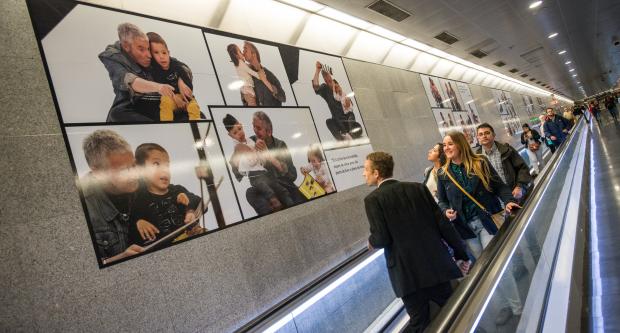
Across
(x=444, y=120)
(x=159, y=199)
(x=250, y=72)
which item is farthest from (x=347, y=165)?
(x=444, y=120)

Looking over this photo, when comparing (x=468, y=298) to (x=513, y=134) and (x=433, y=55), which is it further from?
(x=513, y=134)

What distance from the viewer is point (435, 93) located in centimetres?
1012

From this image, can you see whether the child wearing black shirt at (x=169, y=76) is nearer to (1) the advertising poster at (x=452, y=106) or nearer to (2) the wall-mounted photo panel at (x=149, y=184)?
(2) the wall-mounted photo panel at (x=149, y=184)

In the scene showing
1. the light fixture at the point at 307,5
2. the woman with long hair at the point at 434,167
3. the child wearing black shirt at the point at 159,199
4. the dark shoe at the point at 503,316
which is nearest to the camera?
the dark shoe at the point at 503,316

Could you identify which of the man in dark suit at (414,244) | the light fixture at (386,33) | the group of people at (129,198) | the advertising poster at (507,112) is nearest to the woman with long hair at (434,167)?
the man in dark suit at (414,244)

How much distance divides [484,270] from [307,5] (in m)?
5.28

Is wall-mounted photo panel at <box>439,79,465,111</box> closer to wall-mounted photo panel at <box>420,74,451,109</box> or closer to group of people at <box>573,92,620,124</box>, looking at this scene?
wall-mounted photo panel at <box>420,74,451,109</box>

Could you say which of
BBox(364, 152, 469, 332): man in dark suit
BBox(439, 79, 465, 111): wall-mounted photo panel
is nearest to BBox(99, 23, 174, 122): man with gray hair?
BBox(364, 152, 469, 332): man in dark suit

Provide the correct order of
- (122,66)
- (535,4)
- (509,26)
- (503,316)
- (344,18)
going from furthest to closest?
1. (509,26)
2. (535,4)
3. (344,18)
4. (122,66)
5. (503,316)

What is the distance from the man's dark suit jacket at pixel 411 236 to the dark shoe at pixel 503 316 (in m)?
0.58

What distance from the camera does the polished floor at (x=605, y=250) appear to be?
9.04 ft

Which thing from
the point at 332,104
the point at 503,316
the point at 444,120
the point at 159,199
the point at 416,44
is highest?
the point at 416,44

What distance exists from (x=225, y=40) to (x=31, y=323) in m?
3.51

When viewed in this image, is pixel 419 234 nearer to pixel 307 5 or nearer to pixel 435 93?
pixel 307 5
